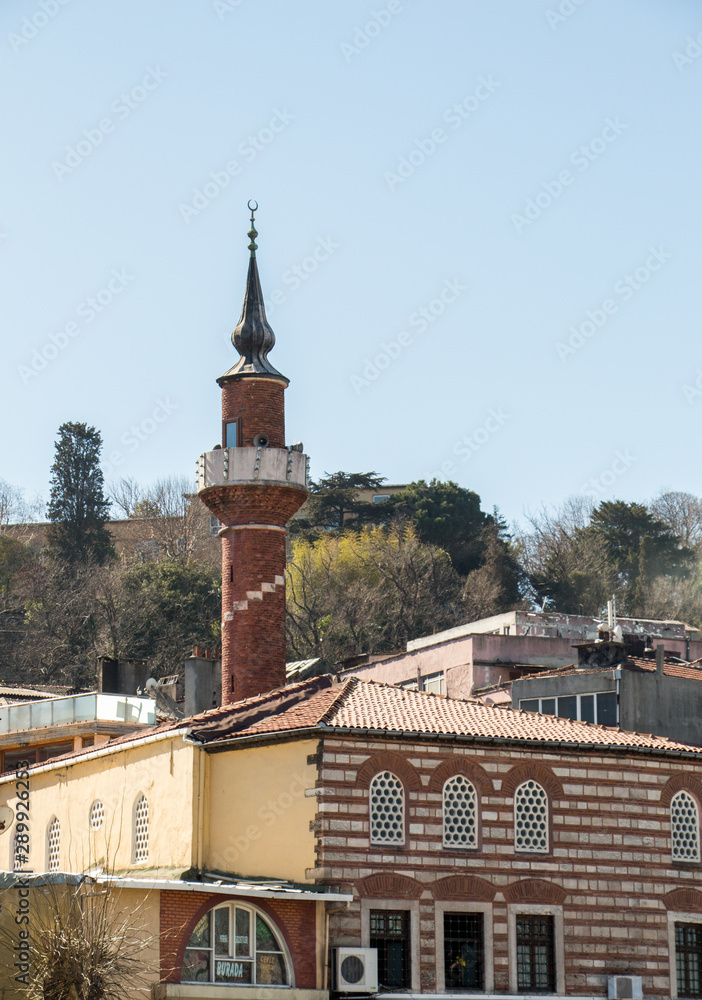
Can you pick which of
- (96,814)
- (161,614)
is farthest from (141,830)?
(161,614)

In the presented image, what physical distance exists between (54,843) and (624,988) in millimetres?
11282

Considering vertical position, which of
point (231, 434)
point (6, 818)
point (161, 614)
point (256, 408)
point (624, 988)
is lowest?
point (624, 988)

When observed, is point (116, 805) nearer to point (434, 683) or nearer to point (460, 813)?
point (460, 813)

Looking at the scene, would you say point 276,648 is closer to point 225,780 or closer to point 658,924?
point 225,780

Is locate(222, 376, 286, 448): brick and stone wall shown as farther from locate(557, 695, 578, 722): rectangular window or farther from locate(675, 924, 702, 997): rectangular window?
locate(675, 924, 702, 997): rectangular window

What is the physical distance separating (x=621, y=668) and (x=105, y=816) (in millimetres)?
10683

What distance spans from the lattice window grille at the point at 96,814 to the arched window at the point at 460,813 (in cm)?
670

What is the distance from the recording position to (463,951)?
24922mm

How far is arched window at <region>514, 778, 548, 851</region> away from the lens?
84.9 ft

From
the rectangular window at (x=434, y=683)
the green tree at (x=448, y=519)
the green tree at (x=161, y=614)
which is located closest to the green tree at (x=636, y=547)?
the green tree at (x=448, y=519)

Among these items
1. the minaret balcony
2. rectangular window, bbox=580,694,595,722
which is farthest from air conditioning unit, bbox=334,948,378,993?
the minaret balcony

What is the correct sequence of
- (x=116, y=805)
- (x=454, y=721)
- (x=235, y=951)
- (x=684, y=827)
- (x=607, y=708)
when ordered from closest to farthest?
1. (x=235, y=951)
2. (x=454, y=721)
3. (x=684, y=827)
4. (x=116, y=805)
5. (x=607, y=708)

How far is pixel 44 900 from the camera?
75.6ft

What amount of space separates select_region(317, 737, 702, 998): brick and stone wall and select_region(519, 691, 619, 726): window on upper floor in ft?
11.1
